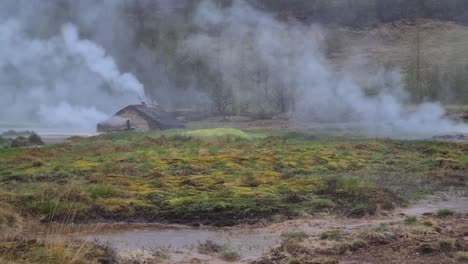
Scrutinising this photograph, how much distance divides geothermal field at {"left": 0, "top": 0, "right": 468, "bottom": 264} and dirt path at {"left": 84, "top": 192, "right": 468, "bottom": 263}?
75mm

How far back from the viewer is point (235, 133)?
37.8m

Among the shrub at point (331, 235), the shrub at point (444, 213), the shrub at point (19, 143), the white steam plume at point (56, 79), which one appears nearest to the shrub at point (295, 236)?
the shrub at point (331, 235)

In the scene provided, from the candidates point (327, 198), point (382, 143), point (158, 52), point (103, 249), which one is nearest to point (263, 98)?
point (158, 52)

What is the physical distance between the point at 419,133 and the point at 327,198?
2888 centimetres

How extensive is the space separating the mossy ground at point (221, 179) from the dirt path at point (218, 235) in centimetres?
62

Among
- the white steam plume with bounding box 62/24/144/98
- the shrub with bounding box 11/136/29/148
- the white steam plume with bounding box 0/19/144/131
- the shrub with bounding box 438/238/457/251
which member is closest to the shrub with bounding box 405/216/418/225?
the shrub with bounding box 438/238/457/251

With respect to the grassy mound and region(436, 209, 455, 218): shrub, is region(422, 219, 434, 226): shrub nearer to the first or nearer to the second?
region(436, 209, 455, 218): shrub

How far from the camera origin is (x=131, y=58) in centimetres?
10156

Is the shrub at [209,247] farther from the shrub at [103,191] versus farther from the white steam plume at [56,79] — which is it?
the white steam plume at [56,79]

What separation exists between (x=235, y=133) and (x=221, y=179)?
19083 mm

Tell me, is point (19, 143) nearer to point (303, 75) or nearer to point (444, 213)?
point (444, 213)

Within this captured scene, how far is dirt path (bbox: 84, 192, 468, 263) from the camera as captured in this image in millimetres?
11328

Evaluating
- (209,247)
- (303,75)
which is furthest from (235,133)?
(303,75)

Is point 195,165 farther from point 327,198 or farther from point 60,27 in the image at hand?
point 60,27
